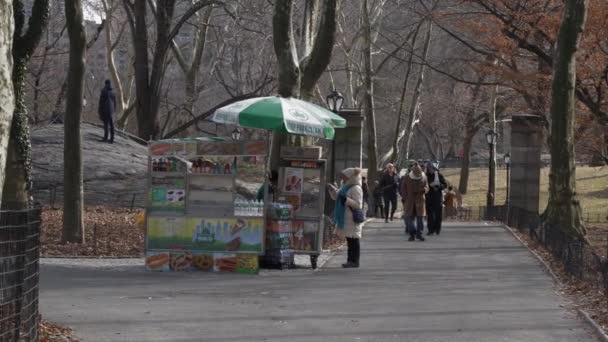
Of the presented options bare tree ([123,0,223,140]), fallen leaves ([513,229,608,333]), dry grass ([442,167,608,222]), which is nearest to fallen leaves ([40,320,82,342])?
fallen leaves ([513,229,608,333])

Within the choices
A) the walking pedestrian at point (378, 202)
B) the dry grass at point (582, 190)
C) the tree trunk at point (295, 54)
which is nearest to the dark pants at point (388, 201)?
the walking pedestrian at point (378, 202)

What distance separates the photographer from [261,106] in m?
15.9

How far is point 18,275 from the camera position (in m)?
7.61

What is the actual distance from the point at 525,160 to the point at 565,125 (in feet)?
37.3

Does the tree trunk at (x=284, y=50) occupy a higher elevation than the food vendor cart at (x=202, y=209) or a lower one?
higher

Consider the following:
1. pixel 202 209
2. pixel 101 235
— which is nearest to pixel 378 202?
pixel 101 235

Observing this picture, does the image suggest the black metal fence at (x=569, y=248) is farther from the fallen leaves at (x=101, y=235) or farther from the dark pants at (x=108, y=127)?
the dark pants at (x=108, y=127)

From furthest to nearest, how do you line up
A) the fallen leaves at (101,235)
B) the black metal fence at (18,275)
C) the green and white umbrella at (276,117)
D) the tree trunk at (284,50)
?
the tree trunk at (284,50)
the fallen leaves at (101,235)
the green and white umbrella at (276,117)
the black metal fence at (18,275)

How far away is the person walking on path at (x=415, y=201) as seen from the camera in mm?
22609

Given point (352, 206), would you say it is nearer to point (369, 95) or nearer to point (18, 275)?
point (18, 275)

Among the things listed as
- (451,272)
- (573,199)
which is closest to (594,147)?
(573,199)

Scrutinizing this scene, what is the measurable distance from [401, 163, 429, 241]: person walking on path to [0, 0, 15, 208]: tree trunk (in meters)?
17.3

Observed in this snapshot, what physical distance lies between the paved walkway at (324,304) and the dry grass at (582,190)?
30709 mm

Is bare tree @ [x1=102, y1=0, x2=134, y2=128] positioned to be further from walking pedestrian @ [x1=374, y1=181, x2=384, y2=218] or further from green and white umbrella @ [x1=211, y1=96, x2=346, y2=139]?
green and white umbrella @ [x1=211, y1=96, x2=346, y2=139]
